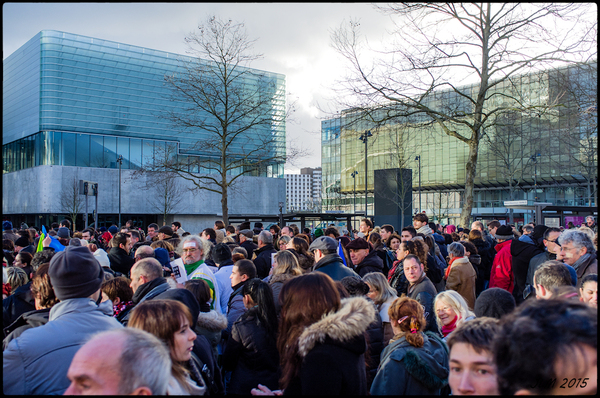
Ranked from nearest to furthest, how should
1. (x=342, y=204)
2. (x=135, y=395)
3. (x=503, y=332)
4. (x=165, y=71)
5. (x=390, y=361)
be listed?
(x=503, y=332), (x=135, y=395), (x=390, y=361), (x=165, y=71), (x=342, y=204)

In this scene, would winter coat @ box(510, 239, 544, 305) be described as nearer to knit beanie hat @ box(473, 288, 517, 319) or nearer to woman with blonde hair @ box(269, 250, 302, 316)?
knit beanie hat @ box(473, 288, 517, 319)

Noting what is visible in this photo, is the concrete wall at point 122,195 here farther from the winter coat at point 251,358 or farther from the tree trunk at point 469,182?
the winter coat at point 251,358

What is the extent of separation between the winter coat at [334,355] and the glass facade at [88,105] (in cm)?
3620

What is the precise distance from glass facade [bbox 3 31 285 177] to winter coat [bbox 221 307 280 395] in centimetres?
3517

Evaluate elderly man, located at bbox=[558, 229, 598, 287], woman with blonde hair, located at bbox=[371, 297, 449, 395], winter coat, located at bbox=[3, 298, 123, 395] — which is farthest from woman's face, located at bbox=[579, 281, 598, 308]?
winter coat, located at bbox=[3, 298, 123, 395]

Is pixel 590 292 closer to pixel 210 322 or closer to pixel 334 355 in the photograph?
pixel 334 355

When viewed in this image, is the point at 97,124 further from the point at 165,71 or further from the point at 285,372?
the point at 285,372

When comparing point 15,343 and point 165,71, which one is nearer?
point 15,343

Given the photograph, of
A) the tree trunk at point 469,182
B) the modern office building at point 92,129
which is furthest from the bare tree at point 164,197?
the tree trunk at point 469,182

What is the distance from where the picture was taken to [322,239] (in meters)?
6.09

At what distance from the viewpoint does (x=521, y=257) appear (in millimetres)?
7816

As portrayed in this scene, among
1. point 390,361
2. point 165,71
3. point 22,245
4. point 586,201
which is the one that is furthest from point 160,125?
point 586,201

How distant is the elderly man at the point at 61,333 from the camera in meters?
2.54

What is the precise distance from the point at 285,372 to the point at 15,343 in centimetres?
164
